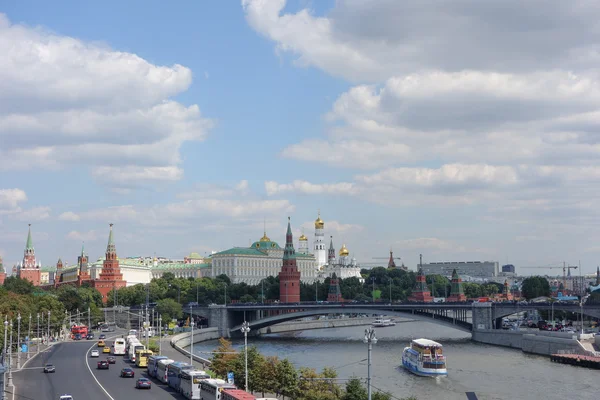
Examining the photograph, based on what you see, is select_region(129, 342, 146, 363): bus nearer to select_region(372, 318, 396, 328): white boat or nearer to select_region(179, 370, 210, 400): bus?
select_region(179, 370, 210, 400): bus

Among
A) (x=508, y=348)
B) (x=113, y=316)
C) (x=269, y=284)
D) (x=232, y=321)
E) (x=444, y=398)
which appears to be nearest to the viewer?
(x=444, y=398)

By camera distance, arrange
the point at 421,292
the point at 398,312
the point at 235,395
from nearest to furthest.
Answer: the point at 235,395, the point at 398,312, the point at 421,292

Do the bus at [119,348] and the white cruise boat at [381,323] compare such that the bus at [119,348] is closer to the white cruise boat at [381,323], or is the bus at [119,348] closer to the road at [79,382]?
the road at [79,382]

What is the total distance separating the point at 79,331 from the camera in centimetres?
11088

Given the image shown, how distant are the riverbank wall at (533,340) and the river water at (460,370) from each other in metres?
1.62

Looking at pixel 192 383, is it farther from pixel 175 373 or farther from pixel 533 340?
pixel 533 340

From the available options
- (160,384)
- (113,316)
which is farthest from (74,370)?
(113,316)

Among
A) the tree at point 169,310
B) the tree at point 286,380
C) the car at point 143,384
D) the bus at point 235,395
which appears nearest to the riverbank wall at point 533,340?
the tree at point 286,380

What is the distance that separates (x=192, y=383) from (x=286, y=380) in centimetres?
610

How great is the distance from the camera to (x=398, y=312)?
120 meters

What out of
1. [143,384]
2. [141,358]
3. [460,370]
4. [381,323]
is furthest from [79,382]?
[381,323]

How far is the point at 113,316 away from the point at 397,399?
105417 mm

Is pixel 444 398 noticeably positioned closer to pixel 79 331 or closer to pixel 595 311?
pixel 595 311

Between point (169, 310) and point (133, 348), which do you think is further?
point (169, 310)
